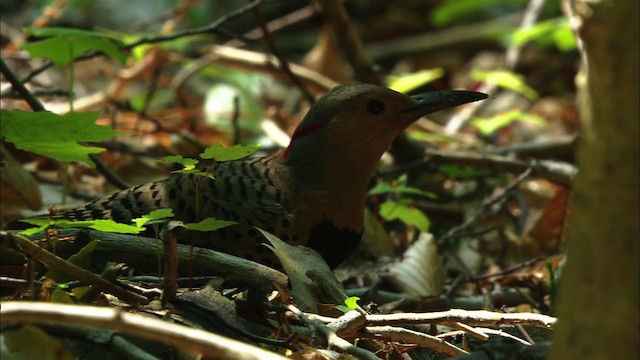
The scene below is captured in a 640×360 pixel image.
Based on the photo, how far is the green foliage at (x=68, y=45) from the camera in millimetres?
3574

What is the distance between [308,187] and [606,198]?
6.00ft

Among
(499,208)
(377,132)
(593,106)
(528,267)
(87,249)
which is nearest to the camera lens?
(593,106)

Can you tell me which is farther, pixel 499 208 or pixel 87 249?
pixel 499 208

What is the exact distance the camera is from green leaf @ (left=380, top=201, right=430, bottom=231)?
Result: 3.78 metres

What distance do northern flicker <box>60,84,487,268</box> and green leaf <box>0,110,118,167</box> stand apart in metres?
0.53

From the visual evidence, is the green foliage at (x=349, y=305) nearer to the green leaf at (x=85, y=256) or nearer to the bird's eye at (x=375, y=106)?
the green leaf at (x=85, y=256)

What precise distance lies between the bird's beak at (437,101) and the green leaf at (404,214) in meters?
0.61

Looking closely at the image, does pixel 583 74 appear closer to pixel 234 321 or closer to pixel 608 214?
pixel 608 214

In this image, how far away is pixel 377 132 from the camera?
328 cm

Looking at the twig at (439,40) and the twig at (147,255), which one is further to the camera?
the twig at (439,40)

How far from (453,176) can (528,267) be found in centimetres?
77

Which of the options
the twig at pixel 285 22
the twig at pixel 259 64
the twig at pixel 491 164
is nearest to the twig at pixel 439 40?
the twig at pixel 285 22

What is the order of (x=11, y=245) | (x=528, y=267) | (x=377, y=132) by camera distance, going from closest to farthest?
(x=11, y=245) → (x=377, y=132) → (x=528, y=267)

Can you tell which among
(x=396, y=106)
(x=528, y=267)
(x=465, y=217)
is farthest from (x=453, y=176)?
(x=396, y=106)
